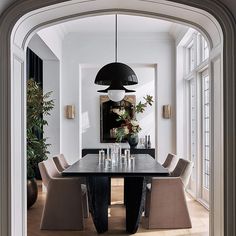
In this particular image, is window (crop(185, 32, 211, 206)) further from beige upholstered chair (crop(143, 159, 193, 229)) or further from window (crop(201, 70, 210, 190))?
beige upholstered chair (crop(143, 159, 193, 229))

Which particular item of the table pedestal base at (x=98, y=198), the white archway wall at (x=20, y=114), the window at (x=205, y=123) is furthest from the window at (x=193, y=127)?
the white archway wall at (x=20, y=114)

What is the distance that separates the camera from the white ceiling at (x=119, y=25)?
7.12 meters

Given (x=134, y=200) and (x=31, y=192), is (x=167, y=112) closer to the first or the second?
(x=31, y=192)

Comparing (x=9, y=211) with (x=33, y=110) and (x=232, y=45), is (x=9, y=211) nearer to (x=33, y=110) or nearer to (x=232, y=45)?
(x=232, y=45)

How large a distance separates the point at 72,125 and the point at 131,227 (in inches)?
156

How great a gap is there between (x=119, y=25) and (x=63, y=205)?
4.26 m

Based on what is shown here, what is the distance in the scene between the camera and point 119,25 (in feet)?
24.6

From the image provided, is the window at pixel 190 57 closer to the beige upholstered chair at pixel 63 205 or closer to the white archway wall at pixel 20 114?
the beige upholstered chair at pixel 63 205

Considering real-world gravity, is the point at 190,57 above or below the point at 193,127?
above

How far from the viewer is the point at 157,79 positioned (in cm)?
805

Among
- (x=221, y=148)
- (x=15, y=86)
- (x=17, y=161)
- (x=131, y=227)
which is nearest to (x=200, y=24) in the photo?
(x=221, y=148)

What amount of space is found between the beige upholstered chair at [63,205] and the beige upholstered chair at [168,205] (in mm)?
938

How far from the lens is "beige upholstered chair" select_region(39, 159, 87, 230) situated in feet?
15.1

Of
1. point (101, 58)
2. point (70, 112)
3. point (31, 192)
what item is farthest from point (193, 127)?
point (31, 192)
